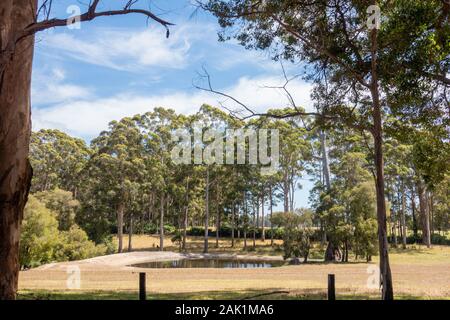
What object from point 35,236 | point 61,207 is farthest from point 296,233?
point 61,207

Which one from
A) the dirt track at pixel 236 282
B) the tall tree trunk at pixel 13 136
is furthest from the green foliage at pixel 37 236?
the tall tree trunk at pixel 13 136

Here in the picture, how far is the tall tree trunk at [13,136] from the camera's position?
511cm

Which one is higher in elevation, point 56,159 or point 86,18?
point 56,159

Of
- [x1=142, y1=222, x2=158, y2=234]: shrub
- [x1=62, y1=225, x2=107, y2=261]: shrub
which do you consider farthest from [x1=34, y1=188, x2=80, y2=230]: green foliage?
[x1=142, y1=222, x2=158, y2=234]: shrub

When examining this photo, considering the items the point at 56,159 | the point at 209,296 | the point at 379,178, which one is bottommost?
the point at 209,296

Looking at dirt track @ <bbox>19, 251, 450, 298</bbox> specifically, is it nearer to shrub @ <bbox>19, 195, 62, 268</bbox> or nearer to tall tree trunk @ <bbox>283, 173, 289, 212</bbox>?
shrub @ <bbox>19, 195, 62, 268</bbox>

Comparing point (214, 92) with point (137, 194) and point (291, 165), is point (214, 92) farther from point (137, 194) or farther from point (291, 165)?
point (291, 165)

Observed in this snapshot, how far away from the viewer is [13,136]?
525cm

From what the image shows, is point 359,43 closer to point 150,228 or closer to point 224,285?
point 224,285

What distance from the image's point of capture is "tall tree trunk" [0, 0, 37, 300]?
5.11 meters

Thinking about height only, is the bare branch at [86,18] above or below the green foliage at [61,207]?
above

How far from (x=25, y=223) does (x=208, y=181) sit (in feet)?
66.8

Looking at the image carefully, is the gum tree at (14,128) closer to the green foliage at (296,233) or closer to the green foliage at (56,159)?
the green foliage at (296,233)
